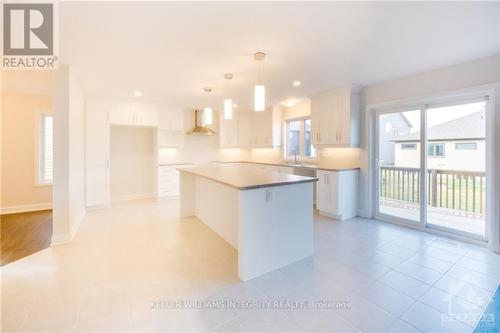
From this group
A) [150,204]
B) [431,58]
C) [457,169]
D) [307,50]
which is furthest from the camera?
[150,204]

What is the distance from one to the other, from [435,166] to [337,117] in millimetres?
1813

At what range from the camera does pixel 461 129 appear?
3453mm

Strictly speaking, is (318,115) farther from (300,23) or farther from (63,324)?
(63,324)

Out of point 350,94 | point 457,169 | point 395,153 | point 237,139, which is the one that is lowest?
point 457,169

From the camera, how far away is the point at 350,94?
4.36 metres

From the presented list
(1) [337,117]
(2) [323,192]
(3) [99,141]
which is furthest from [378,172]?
(3) [99,141]

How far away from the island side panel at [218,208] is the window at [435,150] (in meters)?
3.29

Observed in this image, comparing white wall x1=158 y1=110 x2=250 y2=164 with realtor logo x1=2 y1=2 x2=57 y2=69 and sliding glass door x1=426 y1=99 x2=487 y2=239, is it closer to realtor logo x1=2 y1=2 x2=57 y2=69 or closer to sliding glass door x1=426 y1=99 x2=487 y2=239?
realtor logo x1=2 y1=2 x2=57 y2=69

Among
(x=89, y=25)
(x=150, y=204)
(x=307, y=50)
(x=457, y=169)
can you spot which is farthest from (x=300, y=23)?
(x=150, y=204)

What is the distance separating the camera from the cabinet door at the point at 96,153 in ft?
16.2

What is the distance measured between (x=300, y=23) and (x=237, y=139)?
16.7 ft

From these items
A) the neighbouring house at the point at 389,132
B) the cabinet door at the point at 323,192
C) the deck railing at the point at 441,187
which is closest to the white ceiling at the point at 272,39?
the neighbouring house at the point at 389,132

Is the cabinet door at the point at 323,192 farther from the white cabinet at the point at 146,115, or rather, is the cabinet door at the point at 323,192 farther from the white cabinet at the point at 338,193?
the white cabinet at the point at 146,115

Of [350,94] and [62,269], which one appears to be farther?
[350,94]
